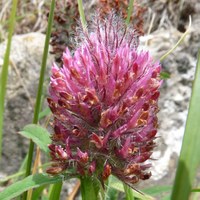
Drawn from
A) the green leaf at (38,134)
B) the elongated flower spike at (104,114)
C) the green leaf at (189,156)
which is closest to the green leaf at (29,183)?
the elongated flower spike at (104,114)

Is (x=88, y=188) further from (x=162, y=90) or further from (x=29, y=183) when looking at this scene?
(x=162, y=90)

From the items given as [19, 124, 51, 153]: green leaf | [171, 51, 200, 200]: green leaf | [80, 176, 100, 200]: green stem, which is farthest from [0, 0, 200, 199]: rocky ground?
[171, 51, 200, 200]: green leaf

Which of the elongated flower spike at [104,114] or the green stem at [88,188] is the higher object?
the elongated flower spike at [104,114]

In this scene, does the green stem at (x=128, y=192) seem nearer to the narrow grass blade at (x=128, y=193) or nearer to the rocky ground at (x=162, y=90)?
the narrow grass blade at (x=128, y=193)

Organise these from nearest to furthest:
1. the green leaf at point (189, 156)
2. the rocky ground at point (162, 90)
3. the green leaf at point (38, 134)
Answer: the green leaf at point (189, 156) < the green leaf at point (38, 134) < the rocky ground at point (162, 90)

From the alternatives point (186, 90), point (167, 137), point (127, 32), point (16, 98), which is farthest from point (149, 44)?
point (127, 32)

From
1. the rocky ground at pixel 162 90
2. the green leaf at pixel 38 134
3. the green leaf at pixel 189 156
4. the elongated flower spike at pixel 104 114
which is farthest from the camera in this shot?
the rocky ground at pixel 162 90

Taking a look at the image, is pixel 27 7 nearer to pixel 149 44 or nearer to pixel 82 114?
pixel 149 44
